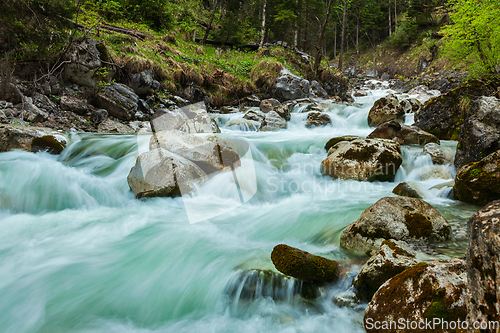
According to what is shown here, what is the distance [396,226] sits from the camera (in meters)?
3.18

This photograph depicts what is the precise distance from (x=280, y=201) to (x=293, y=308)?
3356 mm

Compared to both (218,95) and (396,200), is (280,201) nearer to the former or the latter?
(396,200)

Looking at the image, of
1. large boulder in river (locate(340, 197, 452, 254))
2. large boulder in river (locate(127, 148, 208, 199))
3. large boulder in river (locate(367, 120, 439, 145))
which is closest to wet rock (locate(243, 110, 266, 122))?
large boulder in river (locate(367, 120, 439, 145))

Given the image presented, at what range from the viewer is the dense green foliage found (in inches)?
246

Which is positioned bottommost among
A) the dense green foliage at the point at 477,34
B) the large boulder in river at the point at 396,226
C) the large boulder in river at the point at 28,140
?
the large boulder in river at the point at 396,226

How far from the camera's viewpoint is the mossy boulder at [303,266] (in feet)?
8.55

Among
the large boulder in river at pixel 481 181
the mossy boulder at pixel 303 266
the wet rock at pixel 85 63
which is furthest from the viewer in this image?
the wet rock at pixel 85 63

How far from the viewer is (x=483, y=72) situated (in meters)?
7.10

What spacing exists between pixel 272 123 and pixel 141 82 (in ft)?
20.0

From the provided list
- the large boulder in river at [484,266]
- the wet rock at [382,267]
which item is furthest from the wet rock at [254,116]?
the large boulder in river at [484,266]

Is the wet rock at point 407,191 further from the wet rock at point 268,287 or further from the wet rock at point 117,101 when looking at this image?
the wet rock at point 117,101

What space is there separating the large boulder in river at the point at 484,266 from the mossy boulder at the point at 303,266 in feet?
4.40

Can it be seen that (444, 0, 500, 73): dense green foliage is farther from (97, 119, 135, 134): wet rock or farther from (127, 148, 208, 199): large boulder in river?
(97, 119, 135, 134): wet rock

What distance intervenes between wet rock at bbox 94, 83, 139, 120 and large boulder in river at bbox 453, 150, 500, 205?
1052cm
